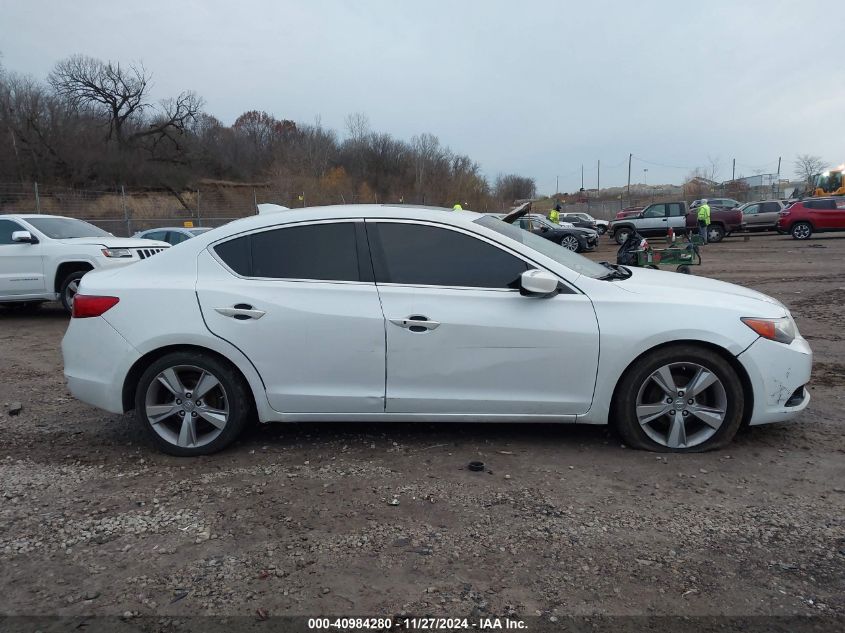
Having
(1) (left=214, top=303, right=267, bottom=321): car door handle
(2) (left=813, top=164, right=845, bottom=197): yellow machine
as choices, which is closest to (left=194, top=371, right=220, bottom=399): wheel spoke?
(1) (left=214, top=303, right=267, bottom=321): car door handle

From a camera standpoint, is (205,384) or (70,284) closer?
(205,384)

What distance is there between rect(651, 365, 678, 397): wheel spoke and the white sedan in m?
0.01

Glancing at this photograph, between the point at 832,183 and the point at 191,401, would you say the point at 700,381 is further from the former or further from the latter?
the point at 832,183

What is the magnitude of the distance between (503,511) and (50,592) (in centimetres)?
211

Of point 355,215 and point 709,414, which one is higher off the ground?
point 355,215

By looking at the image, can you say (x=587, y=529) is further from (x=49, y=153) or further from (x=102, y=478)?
(x=49, y=153)

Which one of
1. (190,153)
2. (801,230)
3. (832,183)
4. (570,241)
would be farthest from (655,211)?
(190,153)

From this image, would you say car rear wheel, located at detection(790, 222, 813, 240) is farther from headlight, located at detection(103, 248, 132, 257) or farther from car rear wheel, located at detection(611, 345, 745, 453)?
headlight, located at detection(103, 248, 132, 257)

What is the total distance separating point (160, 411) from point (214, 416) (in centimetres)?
36

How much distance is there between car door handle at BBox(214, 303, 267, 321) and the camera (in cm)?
371

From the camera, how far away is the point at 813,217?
24188 mm

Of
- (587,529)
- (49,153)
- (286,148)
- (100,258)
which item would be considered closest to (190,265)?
(587,529)

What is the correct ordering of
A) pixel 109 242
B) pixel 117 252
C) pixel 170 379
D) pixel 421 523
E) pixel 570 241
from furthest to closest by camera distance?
pixel 570 241
pixel 109 242
pixel 117 252
pixel 170 379
pixel 421 523

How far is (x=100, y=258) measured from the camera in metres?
9.02
